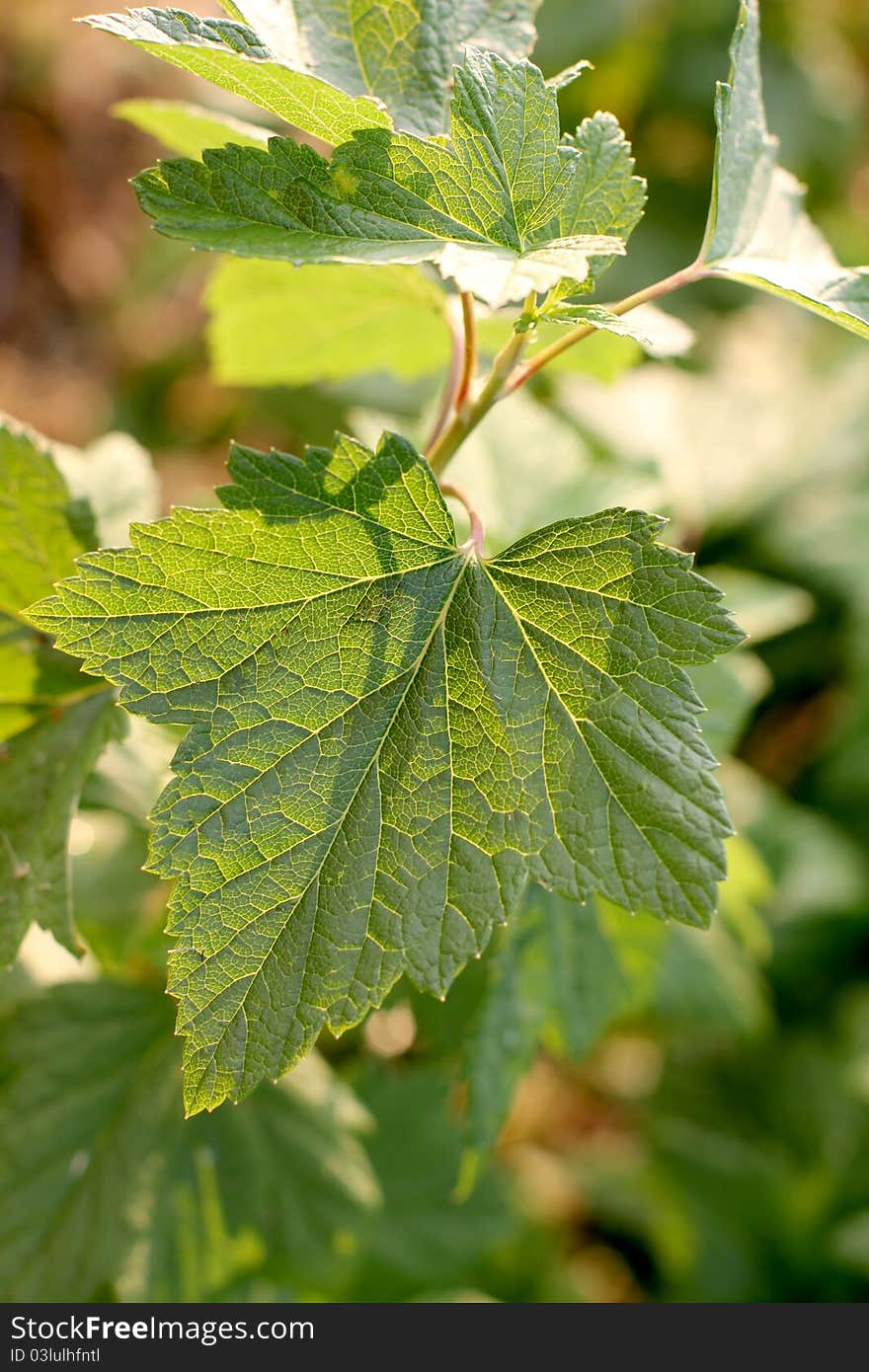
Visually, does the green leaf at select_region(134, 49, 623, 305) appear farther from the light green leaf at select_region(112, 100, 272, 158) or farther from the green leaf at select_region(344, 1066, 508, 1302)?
the green leaf at select_region(344, 1066, 508, 1302)

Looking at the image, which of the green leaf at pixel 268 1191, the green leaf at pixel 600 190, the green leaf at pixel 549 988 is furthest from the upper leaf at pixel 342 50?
the green leaf at pixel 268 1191

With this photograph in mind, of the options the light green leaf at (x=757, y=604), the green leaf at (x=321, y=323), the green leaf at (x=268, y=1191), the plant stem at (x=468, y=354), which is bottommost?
the green leaf at (x=268, y=1191)

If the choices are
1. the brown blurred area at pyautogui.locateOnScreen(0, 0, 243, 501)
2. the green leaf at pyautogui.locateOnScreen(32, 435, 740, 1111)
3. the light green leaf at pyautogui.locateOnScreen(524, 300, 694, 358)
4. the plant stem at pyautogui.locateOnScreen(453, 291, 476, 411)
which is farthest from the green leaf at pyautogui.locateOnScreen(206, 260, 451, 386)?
the brown blurred area at pyautogui.locateOnScreen(0, 0, 243, 501)

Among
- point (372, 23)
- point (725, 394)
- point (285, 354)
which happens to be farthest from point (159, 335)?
point (372, 23)

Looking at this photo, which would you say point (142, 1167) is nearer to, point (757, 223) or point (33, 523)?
point (33, 523)

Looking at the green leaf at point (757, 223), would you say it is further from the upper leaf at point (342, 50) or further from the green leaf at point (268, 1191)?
the green leaf at point (268, 1191)

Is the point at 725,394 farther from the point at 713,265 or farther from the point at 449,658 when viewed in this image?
the point at 449,658
